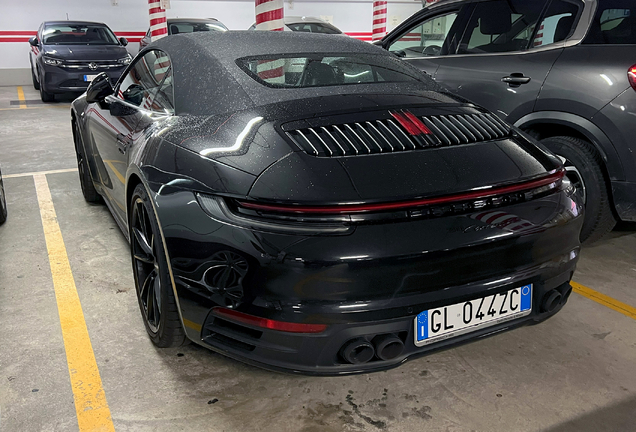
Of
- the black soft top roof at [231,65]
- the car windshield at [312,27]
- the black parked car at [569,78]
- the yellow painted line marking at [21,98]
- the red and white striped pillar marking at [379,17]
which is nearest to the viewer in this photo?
the black soft top roof at [231,65]

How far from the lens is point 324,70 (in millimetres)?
2580

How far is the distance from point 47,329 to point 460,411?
1865 mm

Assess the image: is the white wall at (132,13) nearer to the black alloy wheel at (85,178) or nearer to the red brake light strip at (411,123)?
the black alloy wheel at (85,178)

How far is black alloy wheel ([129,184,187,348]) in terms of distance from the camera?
2.05 meters

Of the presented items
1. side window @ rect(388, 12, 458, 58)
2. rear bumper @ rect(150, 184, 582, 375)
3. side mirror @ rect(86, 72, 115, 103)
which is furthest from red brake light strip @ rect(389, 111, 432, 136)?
side window @ rect(388, 12, 458, 58)

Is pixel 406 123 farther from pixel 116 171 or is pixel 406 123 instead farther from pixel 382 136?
pixel 116 171

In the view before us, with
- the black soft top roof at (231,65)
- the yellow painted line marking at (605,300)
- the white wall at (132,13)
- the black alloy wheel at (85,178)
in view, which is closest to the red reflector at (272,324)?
the black soft top roof at (231,65)

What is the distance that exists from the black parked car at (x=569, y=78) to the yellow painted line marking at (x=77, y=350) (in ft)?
9.19

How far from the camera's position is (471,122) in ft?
7.12

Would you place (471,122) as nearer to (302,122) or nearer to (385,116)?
(385,116)

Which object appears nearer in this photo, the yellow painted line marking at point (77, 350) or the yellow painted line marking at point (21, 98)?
the yellow painted line marking at point (77, 350)

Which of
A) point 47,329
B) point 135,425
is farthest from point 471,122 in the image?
point 47,329

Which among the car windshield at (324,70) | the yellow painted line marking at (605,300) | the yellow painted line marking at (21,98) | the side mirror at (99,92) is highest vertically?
the car windshield at (324,70)

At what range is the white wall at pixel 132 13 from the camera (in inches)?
596
